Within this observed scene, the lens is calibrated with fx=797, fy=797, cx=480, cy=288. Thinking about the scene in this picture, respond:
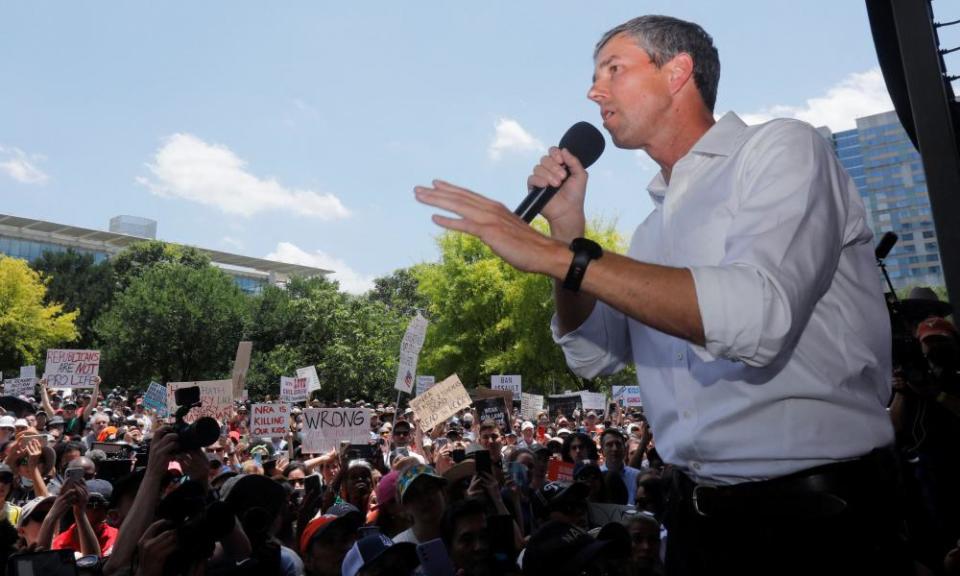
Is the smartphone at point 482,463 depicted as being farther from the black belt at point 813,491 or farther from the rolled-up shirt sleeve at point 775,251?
the rolled-up shirt sleeve at point 775,251

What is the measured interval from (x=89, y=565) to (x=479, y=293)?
3466cm

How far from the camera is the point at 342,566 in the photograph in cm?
454

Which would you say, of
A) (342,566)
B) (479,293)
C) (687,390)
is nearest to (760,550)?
(687,390)

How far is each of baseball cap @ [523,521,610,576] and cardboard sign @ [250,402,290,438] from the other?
9.69 metres

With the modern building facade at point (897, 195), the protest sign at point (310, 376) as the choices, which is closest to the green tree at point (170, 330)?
the protest sign at point (310, 376)

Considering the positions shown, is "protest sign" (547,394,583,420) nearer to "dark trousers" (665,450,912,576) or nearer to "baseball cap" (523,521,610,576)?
"baseball cap" (523,521,610,576)

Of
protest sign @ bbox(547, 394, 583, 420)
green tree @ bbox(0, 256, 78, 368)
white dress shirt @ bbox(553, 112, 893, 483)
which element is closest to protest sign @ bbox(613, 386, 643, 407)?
protest sign @ bbox(547, 394, 583, 420)

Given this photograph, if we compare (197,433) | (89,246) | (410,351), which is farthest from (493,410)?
(89,246)

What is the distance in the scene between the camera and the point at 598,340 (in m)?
2.18

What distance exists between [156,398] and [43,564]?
14.0 meters

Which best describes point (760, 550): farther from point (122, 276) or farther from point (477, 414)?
point (122, 276)

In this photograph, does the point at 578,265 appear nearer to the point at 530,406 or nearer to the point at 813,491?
the point at 813,491

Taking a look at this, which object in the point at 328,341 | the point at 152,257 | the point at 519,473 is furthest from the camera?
the point at 152,257

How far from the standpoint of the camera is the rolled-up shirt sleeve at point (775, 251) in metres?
1.33
